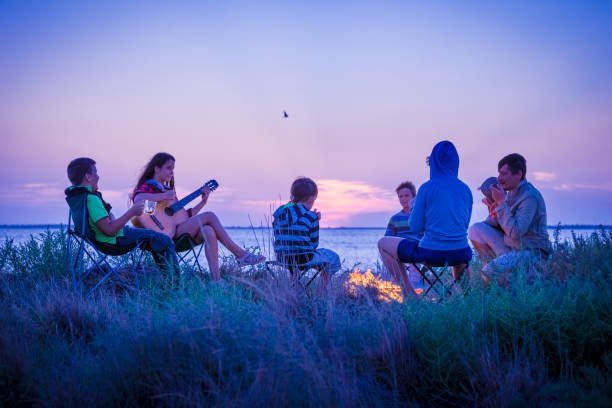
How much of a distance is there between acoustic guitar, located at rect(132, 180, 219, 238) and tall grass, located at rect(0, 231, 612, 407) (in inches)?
77.9

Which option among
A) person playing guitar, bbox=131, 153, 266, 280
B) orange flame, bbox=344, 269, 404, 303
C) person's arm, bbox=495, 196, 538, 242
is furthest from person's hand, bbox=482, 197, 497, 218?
person playing guitar, bbox=131, 153, 266, 280

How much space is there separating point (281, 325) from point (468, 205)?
2390 millimetres

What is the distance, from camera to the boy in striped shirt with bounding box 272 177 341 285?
425cm

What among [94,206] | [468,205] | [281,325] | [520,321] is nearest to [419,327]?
[520,321]

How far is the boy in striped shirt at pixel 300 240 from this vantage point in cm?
425

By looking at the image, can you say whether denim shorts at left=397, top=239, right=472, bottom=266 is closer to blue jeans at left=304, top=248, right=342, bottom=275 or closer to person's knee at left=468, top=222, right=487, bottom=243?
blue jeans at left=304, top=248, right=342, bottom=275

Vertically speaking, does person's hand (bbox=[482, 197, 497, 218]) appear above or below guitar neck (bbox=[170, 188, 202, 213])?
below

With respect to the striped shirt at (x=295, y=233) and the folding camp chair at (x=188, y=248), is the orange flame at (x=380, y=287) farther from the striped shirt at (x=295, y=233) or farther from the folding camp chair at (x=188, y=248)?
the folding camp chair at (x=188, y=248)

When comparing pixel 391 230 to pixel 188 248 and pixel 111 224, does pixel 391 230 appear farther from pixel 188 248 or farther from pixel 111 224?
pixel 111 224

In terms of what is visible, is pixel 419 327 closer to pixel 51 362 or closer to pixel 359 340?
pixel 359 340

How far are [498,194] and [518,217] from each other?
12.6 inches

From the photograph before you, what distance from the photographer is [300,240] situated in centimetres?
432

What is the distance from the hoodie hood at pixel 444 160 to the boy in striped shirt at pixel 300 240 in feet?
4.15

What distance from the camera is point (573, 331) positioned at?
2.68 meters
